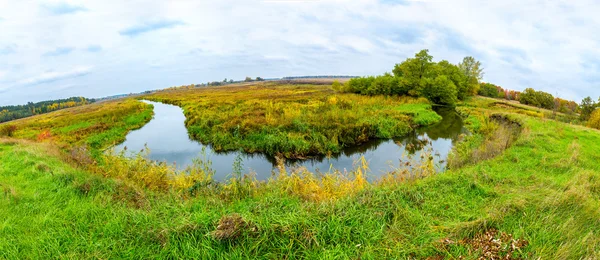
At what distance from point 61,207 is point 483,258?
7596mm

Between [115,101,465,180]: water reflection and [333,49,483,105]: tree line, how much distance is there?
48.2ft

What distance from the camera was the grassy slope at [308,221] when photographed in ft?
12.6

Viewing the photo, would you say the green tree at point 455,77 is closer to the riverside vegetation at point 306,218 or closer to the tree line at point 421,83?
the tree line at point 421,83

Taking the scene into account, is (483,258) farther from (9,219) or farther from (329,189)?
(9,219)

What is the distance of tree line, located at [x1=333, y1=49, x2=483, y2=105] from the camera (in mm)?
37438

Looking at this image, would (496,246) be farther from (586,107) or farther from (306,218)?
(586,107)

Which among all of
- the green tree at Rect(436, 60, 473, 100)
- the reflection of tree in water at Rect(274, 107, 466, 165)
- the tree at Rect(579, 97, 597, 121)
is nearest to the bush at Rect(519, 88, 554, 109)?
the green tree at Rect(436, 60, 473, 100)

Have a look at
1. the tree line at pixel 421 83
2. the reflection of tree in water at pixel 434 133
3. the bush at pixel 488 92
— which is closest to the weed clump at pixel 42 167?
the reflection of tree in water at pixel 434 133

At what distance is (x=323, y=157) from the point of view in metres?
14.6

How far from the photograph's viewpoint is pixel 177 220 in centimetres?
450

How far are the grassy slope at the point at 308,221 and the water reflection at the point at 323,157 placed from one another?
12.0ft

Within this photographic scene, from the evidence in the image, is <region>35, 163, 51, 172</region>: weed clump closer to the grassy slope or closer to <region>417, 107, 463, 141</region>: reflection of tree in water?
the grassy slope

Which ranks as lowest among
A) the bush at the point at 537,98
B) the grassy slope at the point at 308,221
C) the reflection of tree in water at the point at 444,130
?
the reflection of tree in water at the point at 444,130

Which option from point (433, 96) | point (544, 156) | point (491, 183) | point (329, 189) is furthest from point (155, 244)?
point (433, 96)
